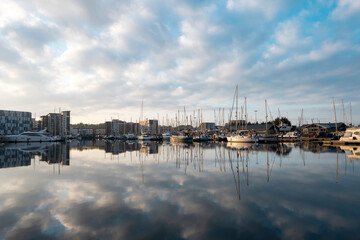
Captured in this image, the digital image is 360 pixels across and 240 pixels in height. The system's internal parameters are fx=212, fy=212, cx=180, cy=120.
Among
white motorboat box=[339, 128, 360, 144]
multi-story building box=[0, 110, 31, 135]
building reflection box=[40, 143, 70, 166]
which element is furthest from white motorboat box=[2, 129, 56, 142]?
white motorboat box=[339, 128, 360, 144]

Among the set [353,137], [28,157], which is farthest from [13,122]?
[353,137]

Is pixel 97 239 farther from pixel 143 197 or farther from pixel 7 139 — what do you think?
pixel 7 139

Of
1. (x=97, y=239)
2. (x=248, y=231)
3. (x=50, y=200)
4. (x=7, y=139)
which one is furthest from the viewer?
(x=7, y=139)

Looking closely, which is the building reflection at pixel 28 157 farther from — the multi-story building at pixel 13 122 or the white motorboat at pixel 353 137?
the multi-story building at pixel 13 122

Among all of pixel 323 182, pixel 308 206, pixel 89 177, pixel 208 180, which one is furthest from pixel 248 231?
pixel 89 177

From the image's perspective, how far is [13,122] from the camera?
114875mm

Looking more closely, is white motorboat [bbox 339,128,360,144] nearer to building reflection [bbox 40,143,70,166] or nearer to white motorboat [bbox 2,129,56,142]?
Answer: building reflection [bbox 40,143,70,166]

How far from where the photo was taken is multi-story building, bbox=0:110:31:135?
110 meters

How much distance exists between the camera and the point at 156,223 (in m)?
7.28

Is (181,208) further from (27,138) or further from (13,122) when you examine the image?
(13,122)

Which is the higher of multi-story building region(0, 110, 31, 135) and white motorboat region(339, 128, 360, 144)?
multi-story building region(0, 110, 31, 135)

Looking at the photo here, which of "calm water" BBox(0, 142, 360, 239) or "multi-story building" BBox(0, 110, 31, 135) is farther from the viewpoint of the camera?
"multi-story building" BBox(0, 110, 31, 135)

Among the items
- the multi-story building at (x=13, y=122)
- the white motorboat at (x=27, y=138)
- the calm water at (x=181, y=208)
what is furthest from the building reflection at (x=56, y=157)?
the multi-story building at (x=13, y=122)

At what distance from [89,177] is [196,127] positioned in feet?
302
